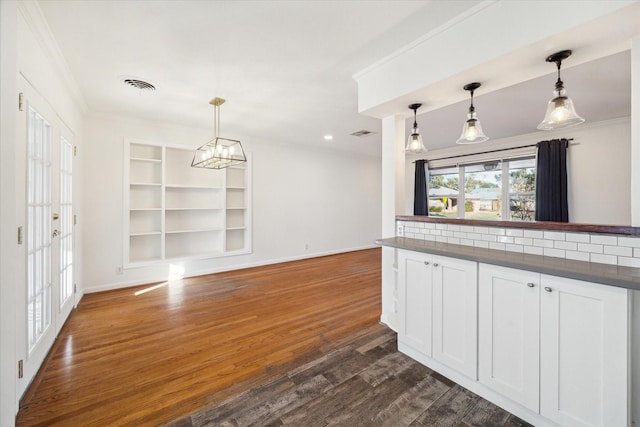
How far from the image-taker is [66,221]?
2980 millimetres

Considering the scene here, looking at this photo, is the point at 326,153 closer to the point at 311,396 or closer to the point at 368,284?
the point at 368,284

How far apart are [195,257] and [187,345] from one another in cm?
250

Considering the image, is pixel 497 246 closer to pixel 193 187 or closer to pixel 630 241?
pixel 630 241

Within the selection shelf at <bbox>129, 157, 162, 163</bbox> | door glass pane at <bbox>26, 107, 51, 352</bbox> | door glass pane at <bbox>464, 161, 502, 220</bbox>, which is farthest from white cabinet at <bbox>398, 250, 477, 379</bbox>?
door glass pane at <bbox>464, 161, 502, 220</bbox>

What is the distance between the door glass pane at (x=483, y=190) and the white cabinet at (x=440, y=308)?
453 cm

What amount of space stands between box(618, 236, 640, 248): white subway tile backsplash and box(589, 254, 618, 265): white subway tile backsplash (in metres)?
0.08

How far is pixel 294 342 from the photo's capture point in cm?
251

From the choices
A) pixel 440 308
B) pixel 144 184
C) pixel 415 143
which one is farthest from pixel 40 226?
pixel 415 143

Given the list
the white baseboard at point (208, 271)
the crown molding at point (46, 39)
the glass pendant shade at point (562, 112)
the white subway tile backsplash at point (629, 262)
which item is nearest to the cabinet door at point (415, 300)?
the white subway tile backsplash at point (629, 262)

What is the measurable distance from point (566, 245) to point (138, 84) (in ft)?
13.2

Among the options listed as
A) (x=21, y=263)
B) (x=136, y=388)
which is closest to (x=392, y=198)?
(x=136, y=388)

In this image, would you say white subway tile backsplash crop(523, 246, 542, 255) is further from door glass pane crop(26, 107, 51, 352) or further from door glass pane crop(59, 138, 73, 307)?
door glass pane crop(59, 138, 73, 307)

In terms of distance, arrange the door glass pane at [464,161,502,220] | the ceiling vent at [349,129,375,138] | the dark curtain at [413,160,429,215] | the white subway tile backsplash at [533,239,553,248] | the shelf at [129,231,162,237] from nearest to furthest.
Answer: the white subway tile backsplash at [533,239,553,248] → the shelf at [129,231,162,237] → the ceiling vent at [349,129,375,138] → the door glass pane at [464,161,502,220] → the dark curtain at [413,160,429,215]

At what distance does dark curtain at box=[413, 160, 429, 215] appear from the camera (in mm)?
6684
